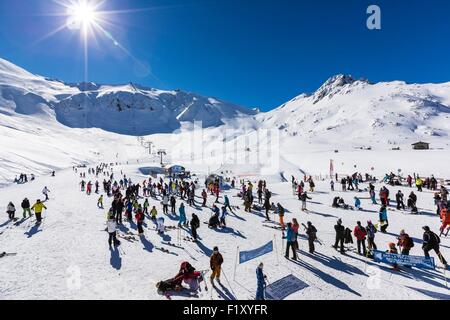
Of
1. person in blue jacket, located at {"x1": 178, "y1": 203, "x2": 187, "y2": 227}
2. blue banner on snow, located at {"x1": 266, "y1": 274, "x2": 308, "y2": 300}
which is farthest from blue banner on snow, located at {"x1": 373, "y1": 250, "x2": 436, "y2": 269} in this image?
person in blue jacket, located at {"x1": 178, "y1": 203, "x2": 187, "y2": 227}

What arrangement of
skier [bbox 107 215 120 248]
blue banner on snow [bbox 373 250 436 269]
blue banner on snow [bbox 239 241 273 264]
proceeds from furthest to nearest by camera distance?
skier [bbox 107 215 120 248]
blue banner on snow [bbox 373 250 436 269]
blue banner on snow [bbox 239 241 273 264]

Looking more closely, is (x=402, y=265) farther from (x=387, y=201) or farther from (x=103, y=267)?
(x=387, y=201)

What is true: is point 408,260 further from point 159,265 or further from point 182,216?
point 182,216

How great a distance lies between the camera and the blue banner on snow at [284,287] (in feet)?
33.4

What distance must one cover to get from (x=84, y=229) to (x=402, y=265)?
1648cm

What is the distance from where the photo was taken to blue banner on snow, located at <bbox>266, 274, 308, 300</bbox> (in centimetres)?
1020

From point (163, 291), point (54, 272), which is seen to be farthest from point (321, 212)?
point (54, 272)

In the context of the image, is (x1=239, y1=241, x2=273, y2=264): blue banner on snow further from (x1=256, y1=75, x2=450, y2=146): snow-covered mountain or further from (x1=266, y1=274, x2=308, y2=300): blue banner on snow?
(x1=256, y1=75, x2=450, y2=146): snow-covered mountain

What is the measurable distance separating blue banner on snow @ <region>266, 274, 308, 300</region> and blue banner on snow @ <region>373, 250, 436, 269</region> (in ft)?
14.3

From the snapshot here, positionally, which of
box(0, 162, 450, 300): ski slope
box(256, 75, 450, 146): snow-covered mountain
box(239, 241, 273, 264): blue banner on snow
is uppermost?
box(256, 75, 450, 146): snow-covered mountain

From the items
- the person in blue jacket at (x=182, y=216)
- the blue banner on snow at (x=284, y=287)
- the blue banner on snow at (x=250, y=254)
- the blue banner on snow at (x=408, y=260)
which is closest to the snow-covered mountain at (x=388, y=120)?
the person in blue jacket at (x=182, y=216)

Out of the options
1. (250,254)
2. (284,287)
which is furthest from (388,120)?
(284,287)

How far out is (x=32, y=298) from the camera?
30.9ft
